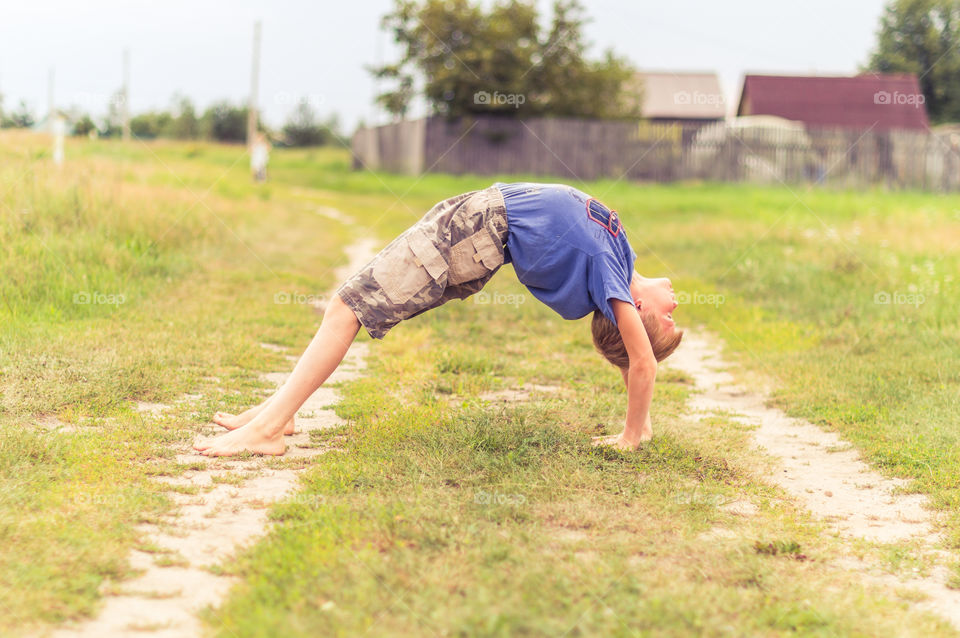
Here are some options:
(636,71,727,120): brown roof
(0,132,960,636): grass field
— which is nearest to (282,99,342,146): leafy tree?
(636,71,727,120): brown roof

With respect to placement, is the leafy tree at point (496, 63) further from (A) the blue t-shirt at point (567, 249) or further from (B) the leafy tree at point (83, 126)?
(A) the blue t-shirt at point (567, 249)

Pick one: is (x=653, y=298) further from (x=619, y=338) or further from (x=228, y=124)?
(x=228, y=124)

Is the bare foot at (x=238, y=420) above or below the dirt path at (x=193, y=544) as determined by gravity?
above

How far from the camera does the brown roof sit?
36.9 metres

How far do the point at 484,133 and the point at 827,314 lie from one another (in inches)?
660

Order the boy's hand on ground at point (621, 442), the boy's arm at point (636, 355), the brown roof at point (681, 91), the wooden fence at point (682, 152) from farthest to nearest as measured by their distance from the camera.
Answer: the brown roof at point (681, 91) < the wooden fence at point (682, 152) < the boy's hand on ground at point (621, 442) < the boy's arm at point (636, 355)

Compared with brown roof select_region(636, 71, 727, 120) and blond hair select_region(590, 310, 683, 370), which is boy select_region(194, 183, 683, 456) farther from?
brown roof select_region(636, 71, 727, 120)

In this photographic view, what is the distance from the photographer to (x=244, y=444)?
11.7 ft

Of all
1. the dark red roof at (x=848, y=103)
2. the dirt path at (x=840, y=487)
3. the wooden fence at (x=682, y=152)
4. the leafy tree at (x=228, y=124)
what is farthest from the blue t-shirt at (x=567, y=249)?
the leafy tree at (x=228, y=124)

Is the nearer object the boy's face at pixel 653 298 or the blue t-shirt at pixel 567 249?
the blue t-shirt at pixel 567 249

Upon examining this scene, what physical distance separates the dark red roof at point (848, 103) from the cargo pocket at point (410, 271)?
26.5 meters

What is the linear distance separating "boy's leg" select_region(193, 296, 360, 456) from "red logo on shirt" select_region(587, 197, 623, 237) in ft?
3.57

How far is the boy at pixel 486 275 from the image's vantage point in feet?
11.5

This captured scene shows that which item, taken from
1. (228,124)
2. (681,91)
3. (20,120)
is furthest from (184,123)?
(20,120)
